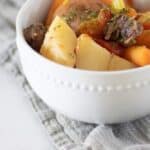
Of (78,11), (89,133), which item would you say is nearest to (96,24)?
(78,11)

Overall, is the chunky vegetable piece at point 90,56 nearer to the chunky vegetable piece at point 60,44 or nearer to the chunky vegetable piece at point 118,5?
the chunky vegetable piece at point 60,44

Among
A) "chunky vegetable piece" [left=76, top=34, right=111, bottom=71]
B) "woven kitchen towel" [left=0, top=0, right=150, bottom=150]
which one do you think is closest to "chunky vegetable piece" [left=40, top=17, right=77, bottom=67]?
"chunky vegetable piece" [left=76, top=34, right=111, bottom=71]

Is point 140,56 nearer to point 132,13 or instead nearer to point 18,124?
point 132,13

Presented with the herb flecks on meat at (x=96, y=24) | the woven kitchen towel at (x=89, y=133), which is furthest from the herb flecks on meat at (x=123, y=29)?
the woven kitchen towel at (x=89, y=133)

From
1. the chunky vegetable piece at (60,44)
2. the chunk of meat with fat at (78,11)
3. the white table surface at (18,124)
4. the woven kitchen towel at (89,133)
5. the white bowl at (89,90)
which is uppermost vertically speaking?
the chunk of meat with fat at (78,11)

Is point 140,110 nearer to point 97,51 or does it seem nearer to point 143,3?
point 97,51

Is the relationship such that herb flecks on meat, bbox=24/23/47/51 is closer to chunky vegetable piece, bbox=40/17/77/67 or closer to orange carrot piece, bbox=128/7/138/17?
chunky vegetable piece, bbox=40/17/77/67
